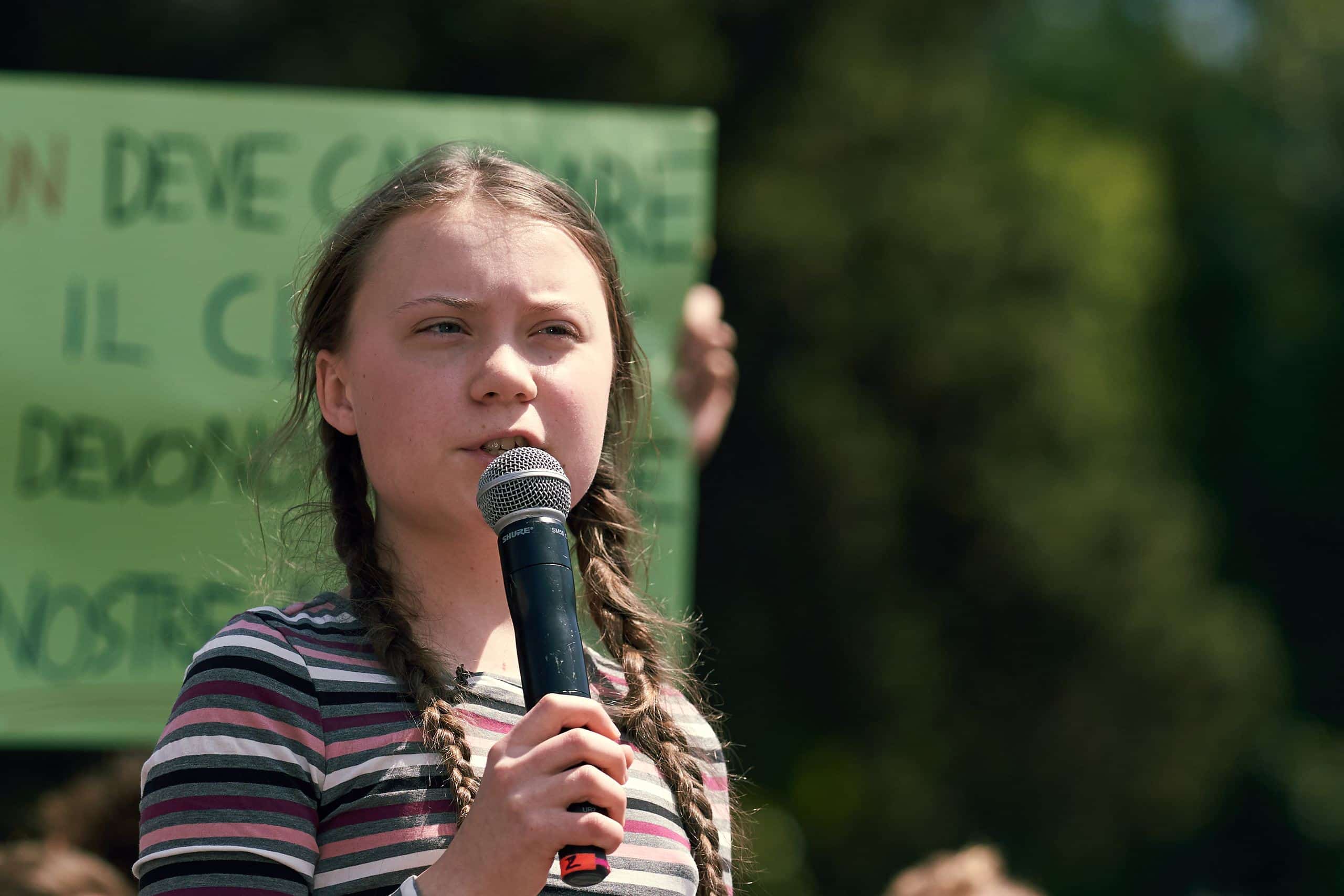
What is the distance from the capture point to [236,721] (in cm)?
129

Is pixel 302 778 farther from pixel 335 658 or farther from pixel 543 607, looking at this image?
pixel 543 607

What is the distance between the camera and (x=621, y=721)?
154 cm

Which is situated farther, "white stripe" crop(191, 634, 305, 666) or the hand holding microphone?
"white stripe" crop(191, 634, 305, 666)

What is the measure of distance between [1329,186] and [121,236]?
8588 millimetres

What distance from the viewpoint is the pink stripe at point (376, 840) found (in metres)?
1.30

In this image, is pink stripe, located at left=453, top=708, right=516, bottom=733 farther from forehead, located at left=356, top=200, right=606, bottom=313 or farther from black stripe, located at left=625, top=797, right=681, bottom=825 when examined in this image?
forehead, located at left=356, top=200, right=606, bottom=313

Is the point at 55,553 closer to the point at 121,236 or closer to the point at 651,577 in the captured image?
the point at 121,236

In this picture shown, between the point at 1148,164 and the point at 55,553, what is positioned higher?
the point at 1148,164

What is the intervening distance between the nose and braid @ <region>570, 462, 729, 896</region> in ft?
1.06

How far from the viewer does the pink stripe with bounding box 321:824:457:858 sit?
1.30 metres

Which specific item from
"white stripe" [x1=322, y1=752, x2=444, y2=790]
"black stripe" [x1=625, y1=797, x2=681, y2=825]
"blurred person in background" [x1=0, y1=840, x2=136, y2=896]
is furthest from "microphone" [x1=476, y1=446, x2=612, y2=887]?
"blurred person in background" [x1=0, y1=840, x2=136, y2=896]

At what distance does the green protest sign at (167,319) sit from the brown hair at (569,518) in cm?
154

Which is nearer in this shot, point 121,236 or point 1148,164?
point 121,236

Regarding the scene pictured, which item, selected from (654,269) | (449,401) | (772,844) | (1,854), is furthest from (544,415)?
(772,844)
